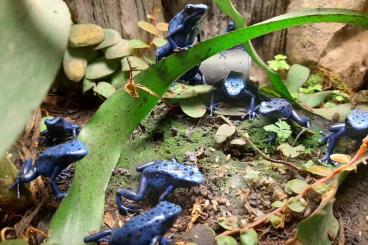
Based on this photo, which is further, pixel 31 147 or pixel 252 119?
pixel 252 119

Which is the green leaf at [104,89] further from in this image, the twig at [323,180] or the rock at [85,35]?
the twig at [323,180]

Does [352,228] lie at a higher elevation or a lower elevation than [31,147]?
lower

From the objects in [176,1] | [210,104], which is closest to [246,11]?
[176,1]

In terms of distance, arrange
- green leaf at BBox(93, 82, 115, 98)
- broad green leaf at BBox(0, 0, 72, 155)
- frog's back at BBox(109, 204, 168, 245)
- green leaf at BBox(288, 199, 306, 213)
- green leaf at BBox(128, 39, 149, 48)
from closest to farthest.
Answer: broad green leaf at BBox(0, 0, 72, 155) → frog's back at BBox(109, 204, 168, 245) → green leaf at BBox(288, 199, 306, 213) → green leaf at BBox(93, 82, 115, 98) → green leaf at BBox(128, 39, 149, 48)

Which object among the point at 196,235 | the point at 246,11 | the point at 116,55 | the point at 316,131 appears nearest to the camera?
the point at 196,235

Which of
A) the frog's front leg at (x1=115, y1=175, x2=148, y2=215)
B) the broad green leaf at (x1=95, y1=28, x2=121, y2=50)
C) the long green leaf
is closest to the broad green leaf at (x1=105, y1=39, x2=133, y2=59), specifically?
the broad green leaf at (x1=95, y1=28, x2=121, y2=50)

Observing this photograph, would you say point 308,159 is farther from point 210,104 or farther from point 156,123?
point 156,123

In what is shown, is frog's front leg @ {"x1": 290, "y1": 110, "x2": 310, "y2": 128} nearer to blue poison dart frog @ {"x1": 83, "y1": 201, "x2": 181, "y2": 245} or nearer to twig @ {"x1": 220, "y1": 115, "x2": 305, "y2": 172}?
twig @ {"x1": 220, "y1": 115, "x2": 305, "y2": 172}
